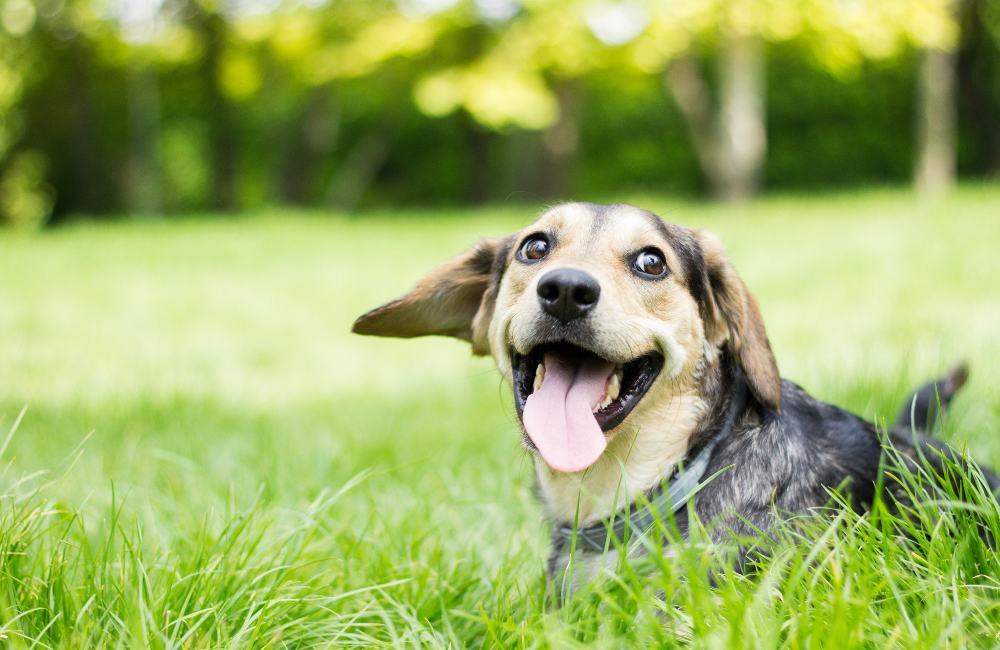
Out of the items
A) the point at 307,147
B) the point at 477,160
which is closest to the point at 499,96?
the point at 477,160

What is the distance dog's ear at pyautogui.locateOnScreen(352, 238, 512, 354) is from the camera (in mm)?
3646

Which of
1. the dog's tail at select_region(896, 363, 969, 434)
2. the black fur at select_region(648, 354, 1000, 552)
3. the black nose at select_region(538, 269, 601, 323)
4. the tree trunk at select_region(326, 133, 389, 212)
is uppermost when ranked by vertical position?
the black nose at select_region(538, 269, 601, 323)

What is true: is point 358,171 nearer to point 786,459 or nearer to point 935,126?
point 935,126

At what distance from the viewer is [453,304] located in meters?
3.81

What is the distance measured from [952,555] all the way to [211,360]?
25.4 ft

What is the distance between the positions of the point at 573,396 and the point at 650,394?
0.95 feet

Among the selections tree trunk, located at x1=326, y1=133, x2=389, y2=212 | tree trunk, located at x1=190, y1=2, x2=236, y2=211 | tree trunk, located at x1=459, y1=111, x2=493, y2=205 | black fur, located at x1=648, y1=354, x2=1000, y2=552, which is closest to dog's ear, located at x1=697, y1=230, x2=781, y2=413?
black fur, located at x1=648, y1=354, x2=1000, y2=552

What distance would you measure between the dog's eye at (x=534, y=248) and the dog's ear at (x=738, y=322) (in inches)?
23.4

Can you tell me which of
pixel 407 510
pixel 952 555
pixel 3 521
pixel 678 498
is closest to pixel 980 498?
pixel 952 555

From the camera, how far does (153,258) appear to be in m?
14.9

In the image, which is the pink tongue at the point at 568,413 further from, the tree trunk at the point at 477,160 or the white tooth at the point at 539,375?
the tree trunk at the point at 477,160

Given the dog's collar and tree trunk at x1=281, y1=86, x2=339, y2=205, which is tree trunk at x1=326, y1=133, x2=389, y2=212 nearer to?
tree trunk at x1=281, y1=86, x2=339, y2=205

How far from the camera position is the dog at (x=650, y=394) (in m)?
2.90

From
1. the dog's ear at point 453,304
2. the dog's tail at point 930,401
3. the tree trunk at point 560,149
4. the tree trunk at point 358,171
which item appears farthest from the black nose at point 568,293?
the tree trunk at point 358,171
